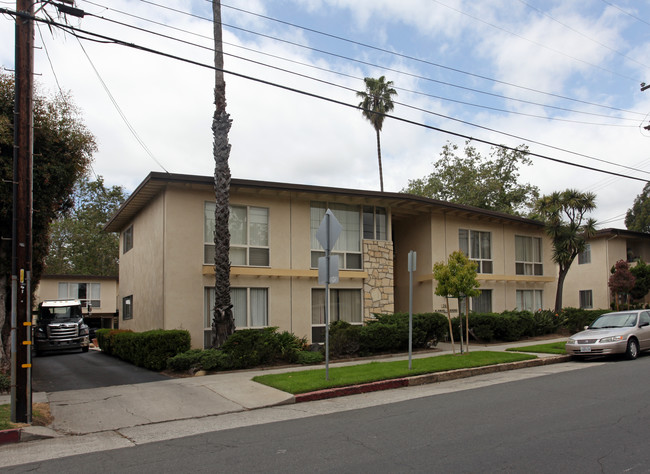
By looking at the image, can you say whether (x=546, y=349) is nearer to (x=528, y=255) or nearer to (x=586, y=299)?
(x=528, y=255)

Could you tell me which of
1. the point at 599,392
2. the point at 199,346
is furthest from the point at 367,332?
the point at 599,392

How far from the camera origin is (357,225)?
781 inches

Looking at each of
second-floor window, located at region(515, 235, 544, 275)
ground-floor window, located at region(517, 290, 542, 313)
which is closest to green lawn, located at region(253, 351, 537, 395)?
ground-floor window, located at region(517, 290, 542, 313)

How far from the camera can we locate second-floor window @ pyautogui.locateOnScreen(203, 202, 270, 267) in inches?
674

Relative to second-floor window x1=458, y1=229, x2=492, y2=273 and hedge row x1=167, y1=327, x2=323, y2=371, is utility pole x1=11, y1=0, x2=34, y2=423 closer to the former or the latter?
hedge row x1=167, y1=327, x2=323, y2=371

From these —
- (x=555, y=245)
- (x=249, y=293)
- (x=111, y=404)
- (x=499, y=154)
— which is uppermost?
(x=499, y=154)

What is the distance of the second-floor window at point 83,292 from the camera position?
121 ft

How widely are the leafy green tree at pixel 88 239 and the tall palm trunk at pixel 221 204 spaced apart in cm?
3405

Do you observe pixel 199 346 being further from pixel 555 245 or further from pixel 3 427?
pixel 555 245

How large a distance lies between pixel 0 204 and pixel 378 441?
935 centimetres

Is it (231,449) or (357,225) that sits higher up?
(357,225)

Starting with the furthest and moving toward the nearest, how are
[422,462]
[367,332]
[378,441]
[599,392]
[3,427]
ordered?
[367,332], [599,392], [3,427], [378,441], [422,462]

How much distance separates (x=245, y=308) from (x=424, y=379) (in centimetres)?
725

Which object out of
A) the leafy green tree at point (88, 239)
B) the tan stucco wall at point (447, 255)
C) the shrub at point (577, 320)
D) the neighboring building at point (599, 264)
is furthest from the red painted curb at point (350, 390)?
the leafy green tree at point (88, 239)
